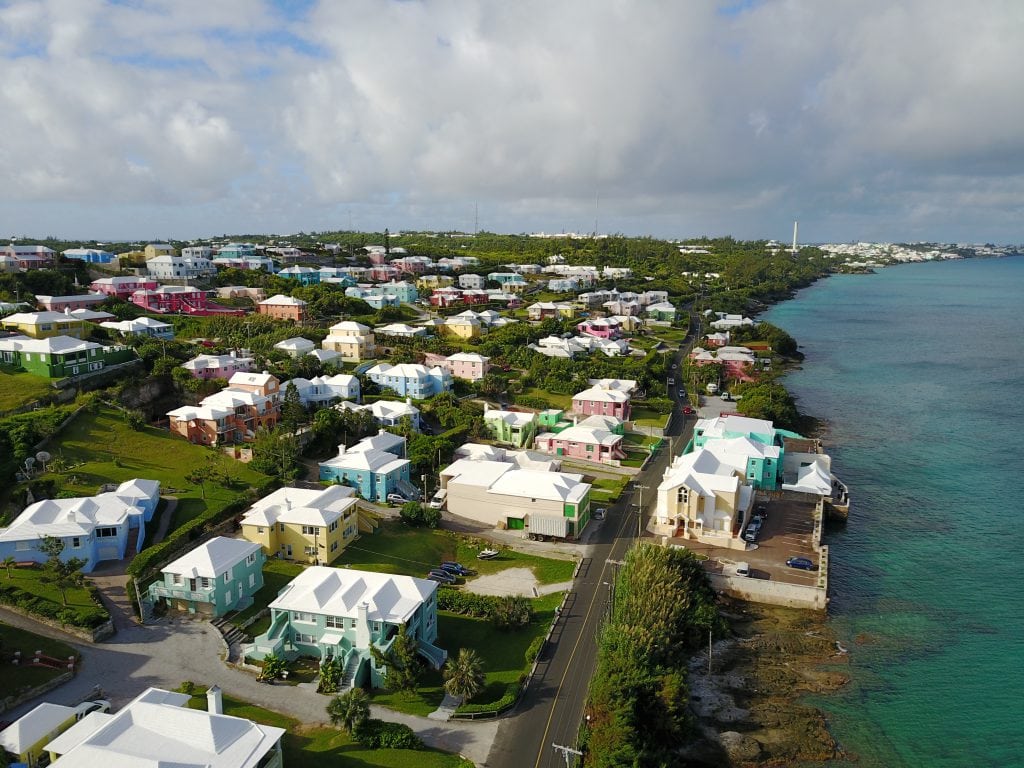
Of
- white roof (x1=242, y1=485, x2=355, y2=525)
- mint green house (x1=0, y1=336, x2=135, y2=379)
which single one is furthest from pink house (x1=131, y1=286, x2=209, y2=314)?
white roof (x1=242, y1=485, x2=355, y2=525)

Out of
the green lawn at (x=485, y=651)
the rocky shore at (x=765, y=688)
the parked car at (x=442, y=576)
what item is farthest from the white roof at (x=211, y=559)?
the rocky shore at (x=765, y=688)

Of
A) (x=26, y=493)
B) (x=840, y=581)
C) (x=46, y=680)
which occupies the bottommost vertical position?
(x=840, y=581)

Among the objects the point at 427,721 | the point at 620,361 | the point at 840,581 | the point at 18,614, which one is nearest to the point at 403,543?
the point at 427,721

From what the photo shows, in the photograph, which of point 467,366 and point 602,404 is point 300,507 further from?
point 467,366

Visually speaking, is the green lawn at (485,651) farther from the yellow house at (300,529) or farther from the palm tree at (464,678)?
the yellow house at (300,529)

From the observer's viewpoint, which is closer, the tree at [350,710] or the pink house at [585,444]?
the tree at [350,710]

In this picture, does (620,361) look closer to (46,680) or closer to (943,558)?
(943,558)

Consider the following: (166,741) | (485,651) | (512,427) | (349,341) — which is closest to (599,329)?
(349,341)
